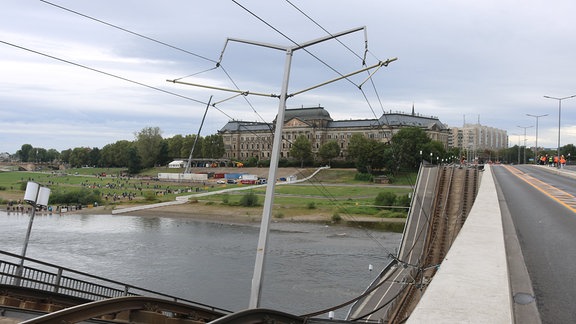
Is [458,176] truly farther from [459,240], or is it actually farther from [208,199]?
[208,199]

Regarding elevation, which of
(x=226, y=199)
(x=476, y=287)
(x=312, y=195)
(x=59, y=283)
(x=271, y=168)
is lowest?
(x=226, y=199)

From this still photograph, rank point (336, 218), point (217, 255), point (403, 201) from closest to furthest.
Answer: point (217, 255) < point (336, 218) < point (403, 201)

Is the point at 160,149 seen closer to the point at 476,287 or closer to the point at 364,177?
the point at 364,177

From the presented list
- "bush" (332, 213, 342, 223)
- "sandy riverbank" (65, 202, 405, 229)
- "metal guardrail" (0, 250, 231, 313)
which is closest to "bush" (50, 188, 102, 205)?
"sandy riverbank" (65, 202, 405, 229)

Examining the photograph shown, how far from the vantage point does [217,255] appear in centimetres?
4862

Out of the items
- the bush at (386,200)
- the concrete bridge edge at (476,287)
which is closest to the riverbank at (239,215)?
the bush at (386,200)

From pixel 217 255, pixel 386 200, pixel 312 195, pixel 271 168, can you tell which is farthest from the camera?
pixel 312 195

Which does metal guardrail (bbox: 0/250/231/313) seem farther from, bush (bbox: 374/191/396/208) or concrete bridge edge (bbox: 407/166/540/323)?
bush (bbox: 374/191/396/208)

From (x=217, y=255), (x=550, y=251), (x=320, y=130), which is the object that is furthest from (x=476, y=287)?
(x=320, y=130)

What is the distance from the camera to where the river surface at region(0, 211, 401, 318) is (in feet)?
111

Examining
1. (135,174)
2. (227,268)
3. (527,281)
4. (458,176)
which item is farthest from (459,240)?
(135,174)

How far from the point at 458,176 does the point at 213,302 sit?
83.8 feet

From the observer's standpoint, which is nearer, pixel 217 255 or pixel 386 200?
pixel 217 255

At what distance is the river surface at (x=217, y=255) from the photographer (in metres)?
33.8
